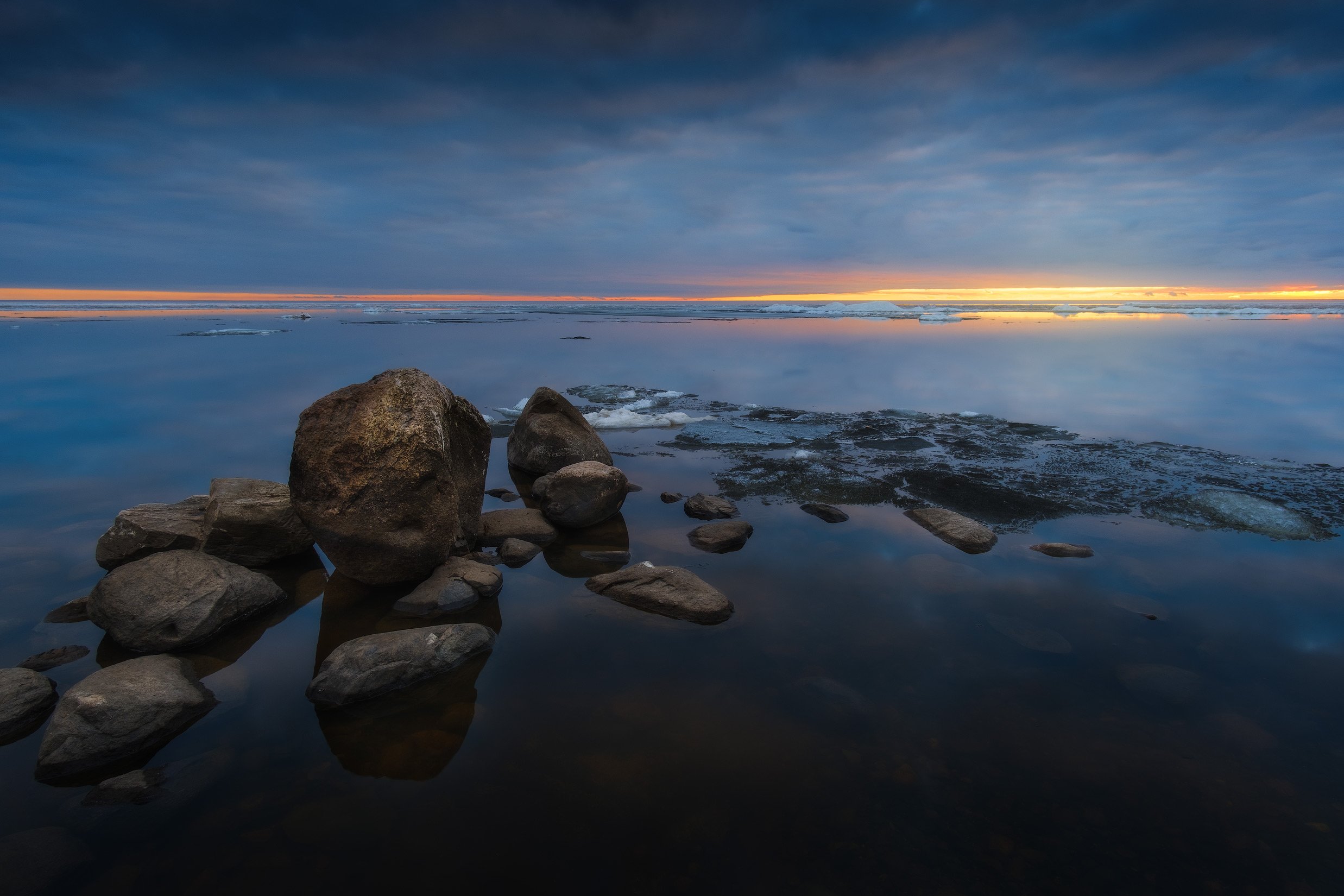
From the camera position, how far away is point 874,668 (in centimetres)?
505

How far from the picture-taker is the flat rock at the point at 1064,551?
23.4 feet

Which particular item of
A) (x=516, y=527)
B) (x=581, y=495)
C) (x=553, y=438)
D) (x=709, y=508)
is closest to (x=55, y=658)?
(x=516, y=527)

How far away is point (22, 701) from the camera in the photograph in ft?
14.3

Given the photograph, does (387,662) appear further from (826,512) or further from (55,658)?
(826,512)

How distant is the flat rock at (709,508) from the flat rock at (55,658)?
21.2 ft

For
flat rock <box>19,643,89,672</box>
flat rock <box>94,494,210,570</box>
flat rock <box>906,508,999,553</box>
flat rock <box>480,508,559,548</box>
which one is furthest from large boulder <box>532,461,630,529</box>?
flat rock <box>19,643,89,672</box>

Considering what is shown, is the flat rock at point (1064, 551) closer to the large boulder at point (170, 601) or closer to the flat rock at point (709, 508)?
the flat rock at point (709, 508)

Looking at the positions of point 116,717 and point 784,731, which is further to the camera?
point 784,731

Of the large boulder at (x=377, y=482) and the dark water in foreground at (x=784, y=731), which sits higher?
the large boulder at (x=377, y=482)

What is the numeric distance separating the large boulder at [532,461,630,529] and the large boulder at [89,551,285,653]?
11.2ft

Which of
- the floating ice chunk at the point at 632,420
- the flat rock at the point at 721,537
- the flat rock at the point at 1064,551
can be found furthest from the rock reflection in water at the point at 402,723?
the floating ice chunk at the point at 632,420

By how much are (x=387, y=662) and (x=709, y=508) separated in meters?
4.86

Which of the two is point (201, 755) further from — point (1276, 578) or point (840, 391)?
point (840, 391)

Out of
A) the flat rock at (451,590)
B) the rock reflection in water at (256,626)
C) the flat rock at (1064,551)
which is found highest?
the flat rock at (1064,551)
